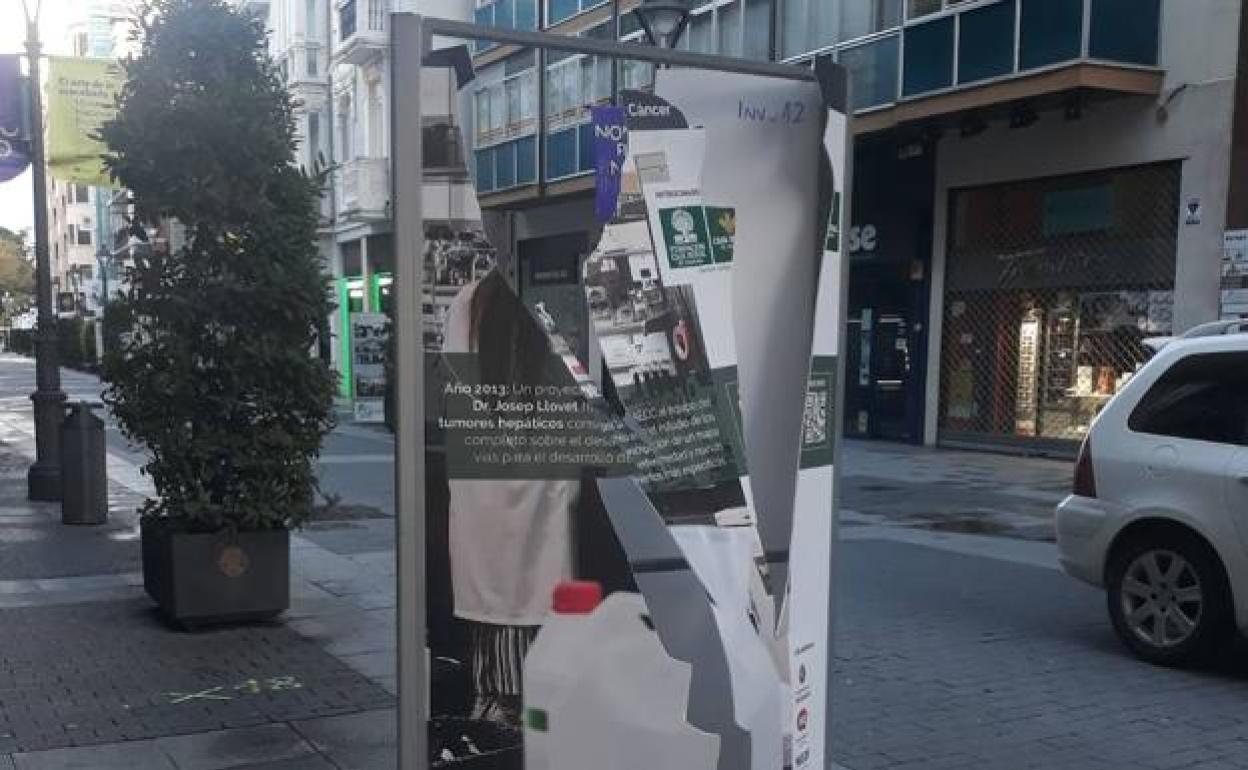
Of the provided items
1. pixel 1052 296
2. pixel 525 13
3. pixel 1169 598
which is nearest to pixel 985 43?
pixel 1052 296

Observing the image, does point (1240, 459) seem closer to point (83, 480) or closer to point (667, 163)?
point (667, 163)

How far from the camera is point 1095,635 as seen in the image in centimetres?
703

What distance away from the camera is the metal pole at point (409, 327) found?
2508 millimetres

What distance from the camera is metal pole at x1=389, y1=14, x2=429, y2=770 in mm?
2508

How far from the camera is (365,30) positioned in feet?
106

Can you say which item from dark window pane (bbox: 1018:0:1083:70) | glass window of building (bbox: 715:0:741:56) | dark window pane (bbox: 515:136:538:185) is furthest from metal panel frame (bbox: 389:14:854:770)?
glass window of building (bbox: 715:0:741:56)

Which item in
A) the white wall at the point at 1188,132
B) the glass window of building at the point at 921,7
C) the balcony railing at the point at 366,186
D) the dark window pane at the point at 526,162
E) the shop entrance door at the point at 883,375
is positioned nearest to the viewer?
the dark window pane at the point at 526,162

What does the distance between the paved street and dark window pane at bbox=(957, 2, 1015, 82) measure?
26.6 feet

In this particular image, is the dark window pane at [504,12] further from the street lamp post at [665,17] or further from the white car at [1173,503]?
the white car at [1173,503]

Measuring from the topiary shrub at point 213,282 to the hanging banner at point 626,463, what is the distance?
4.15 m

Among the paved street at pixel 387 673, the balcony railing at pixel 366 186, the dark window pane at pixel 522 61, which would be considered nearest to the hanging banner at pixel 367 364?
the paved street at pixel 387 673

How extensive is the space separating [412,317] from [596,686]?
1.02 m

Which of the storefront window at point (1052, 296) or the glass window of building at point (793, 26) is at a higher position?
the glass window of building at point (793, 26)

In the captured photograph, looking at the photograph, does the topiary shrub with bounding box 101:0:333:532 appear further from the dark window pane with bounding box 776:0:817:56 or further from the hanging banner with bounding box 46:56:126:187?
the dark window pane with bounding box 776:0:817:56
